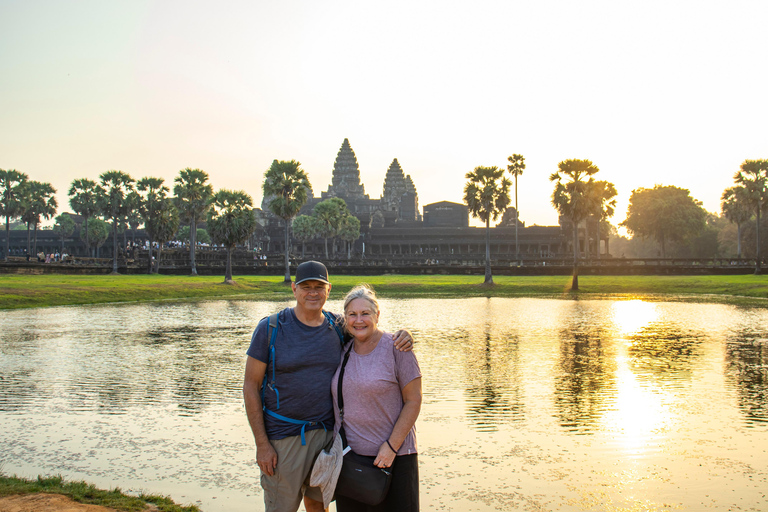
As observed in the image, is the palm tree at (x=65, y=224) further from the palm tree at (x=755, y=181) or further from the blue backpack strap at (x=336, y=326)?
the blue backpack strap at (x=336, y=326)

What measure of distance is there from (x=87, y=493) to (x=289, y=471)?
9.65ft

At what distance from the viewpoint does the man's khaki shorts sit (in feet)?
15.6

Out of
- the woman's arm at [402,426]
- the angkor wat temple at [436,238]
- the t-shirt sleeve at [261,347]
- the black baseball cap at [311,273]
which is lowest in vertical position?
the woman's arm at [402,426]

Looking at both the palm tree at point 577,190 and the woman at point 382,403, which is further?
the palm tree at point 577,190

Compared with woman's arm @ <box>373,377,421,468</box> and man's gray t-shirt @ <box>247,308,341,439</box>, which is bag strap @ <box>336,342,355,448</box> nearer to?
man's gray t-shirt @ <box>247,308,341,439</box>

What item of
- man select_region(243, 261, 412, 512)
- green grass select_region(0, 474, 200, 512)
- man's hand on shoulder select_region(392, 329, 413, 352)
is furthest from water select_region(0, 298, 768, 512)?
man's hand on shoulder select_region(392, 329, 413, 352)

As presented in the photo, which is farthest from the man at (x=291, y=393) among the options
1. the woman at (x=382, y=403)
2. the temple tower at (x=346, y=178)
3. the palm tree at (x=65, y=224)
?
the temple tower at (x=346, y=178)

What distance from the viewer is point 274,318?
4.80 m

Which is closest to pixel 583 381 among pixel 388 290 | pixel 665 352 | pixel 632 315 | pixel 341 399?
pixel 665 352

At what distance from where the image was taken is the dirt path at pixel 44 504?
6004mm

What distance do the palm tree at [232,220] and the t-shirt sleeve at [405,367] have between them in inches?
2101

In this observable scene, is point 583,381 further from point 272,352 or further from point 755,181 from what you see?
point 755,181

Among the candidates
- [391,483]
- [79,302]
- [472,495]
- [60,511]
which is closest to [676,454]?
[472,495]

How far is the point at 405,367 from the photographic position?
4488 mm
